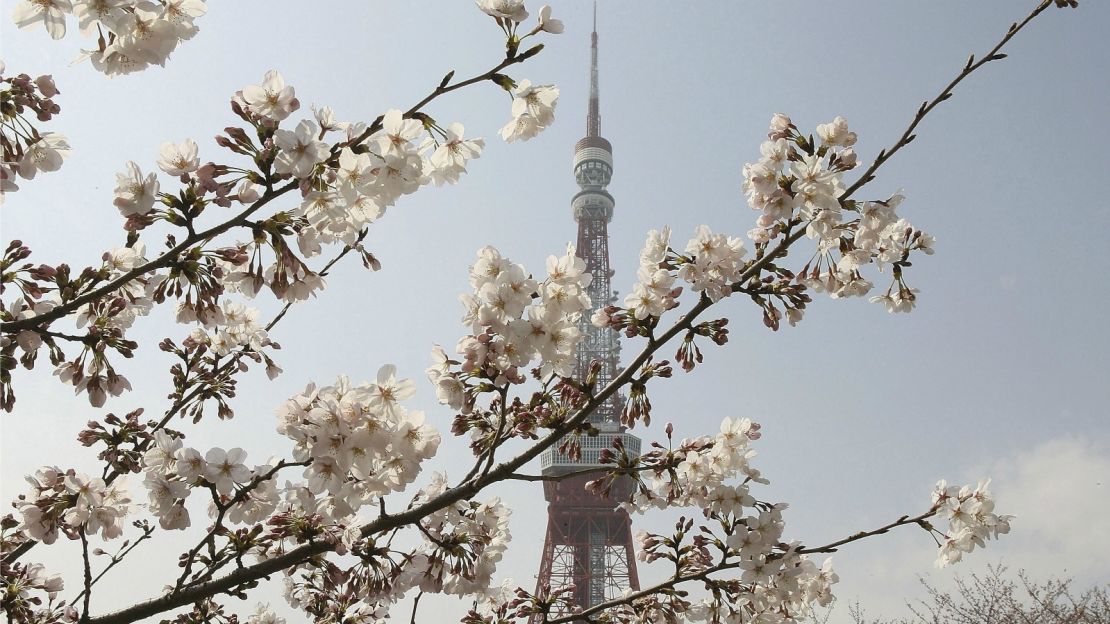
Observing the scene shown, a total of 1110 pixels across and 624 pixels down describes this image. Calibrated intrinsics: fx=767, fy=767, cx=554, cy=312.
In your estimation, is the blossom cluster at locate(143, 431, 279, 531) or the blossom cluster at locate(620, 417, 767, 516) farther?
the blossom cluster at locate(620, 417, 767, 516)

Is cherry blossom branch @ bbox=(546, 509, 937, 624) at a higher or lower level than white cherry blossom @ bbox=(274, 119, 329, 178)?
lower

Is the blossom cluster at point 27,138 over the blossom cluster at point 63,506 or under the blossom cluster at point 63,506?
over

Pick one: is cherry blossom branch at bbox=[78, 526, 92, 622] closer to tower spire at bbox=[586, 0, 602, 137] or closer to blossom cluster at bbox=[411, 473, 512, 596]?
blossom cluster at bbox=[411, 473, 512, 596]

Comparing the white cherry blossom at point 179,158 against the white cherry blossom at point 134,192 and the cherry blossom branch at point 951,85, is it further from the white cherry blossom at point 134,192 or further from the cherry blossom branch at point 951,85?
the cherry blossom branch at point 951,85

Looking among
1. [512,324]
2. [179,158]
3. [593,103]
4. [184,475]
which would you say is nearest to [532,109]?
[512,324]

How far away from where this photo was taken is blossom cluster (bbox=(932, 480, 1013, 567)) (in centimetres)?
333

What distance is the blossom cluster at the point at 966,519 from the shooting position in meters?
3.33

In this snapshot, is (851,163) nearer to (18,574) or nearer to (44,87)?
(44,87)

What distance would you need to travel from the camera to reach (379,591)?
259cm

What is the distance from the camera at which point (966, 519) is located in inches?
132

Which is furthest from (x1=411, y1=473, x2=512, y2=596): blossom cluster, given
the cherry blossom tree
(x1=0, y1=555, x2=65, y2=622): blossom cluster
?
(x1=0, y1=555, x2=65, y2=622): blossom cluster

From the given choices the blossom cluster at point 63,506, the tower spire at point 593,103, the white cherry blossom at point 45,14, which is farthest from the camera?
the tower spire at point 593,103

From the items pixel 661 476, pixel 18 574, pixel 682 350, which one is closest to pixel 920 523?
pixel 661 476

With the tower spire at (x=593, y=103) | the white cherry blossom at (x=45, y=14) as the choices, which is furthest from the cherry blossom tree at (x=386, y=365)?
the tower spire at (x=593, y=103)
